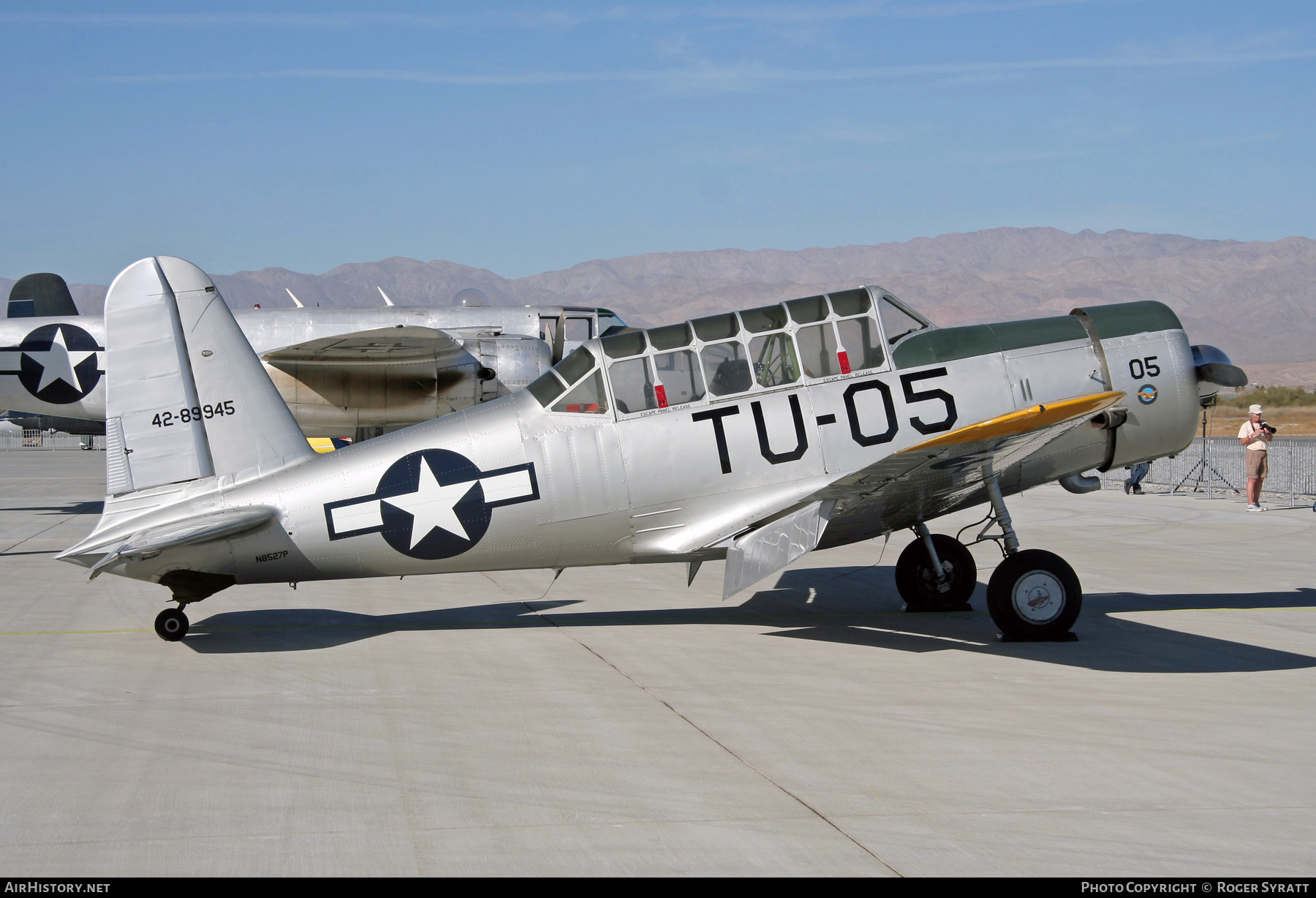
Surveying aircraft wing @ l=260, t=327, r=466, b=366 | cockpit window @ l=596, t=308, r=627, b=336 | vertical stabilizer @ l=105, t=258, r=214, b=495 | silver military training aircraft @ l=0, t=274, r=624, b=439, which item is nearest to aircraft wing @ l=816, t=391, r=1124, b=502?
vertical stabilizer @ l=105, t=258, r=214, b=495

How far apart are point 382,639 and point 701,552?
2795 mm

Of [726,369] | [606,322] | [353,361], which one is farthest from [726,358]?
[606,322]

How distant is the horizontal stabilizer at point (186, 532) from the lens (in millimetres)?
7723

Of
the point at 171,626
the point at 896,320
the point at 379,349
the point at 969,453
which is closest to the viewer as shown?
the point at 969,453

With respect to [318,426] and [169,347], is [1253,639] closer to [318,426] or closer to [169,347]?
[169,347]

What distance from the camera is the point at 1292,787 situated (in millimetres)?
4949

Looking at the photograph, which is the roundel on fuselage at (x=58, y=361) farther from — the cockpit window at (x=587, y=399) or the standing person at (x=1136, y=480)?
the standing person at (x=1136, y=480)

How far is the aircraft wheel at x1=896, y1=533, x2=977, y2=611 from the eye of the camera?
10023mm

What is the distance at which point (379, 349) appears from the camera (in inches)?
711

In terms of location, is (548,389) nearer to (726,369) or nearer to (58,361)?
(726,369)

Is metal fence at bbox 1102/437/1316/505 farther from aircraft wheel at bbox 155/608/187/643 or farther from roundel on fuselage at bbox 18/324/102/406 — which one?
roundel on fuselage at bbox 18/324/102/406

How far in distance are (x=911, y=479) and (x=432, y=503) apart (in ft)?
12.3

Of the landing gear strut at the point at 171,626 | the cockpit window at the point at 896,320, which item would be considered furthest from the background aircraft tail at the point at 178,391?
the cockpit window at the point at 896,320
